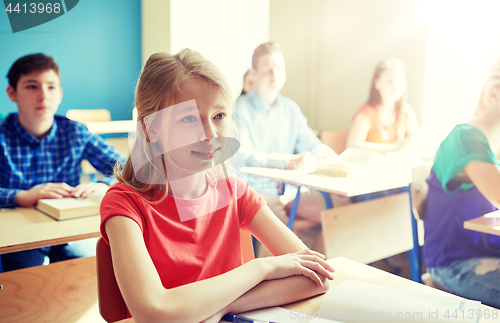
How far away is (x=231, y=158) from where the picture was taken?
0.93 m

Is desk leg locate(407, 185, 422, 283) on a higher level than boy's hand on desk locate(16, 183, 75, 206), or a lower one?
lower

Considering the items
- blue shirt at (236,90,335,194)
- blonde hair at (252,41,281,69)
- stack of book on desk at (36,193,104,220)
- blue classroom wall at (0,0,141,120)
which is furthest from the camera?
blue classroom wall at (0,0,141,120)

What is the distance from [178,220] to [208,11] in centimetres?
232

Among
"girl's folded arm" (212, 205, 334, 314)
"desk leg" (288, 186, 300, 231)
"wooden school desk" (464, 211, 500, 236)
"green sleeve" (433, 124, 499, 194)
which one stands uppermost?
"green sleeve" (433, 124, 499, 194)

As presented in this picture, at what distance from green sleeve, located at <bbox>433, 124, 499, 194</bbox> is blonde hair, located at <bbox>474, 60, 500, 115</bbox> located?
0.10 meters

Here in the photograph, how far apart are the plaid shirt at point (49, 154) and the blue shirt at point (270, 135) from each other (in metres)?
0.65

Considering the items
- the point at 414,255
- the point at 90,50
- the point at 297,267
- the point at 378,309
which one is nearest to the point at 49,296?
the point at 297,267

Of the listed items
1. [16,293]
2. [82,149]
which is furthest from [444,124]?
[16,293]

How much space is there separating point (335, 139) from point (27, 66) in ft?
6.23

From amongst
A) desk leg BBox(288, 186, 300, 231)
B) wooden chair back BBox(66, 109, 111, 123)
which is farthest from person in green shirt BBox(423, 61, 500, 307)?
wooden chair back BBox(66, 109, 111, 123)

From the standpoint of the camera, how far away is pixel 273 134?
2145 millimetres

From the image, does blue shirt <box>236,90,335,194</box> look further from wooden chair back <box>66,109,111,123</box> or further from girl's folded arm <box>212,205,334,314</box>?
wooden chair back <box>66,109,111,123</box>

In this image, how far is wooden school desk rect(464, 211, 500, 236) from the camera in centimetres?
103

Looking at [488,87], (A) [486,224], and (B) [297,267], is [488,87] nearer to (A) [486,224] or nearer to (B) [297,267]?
(A) [486,224]
